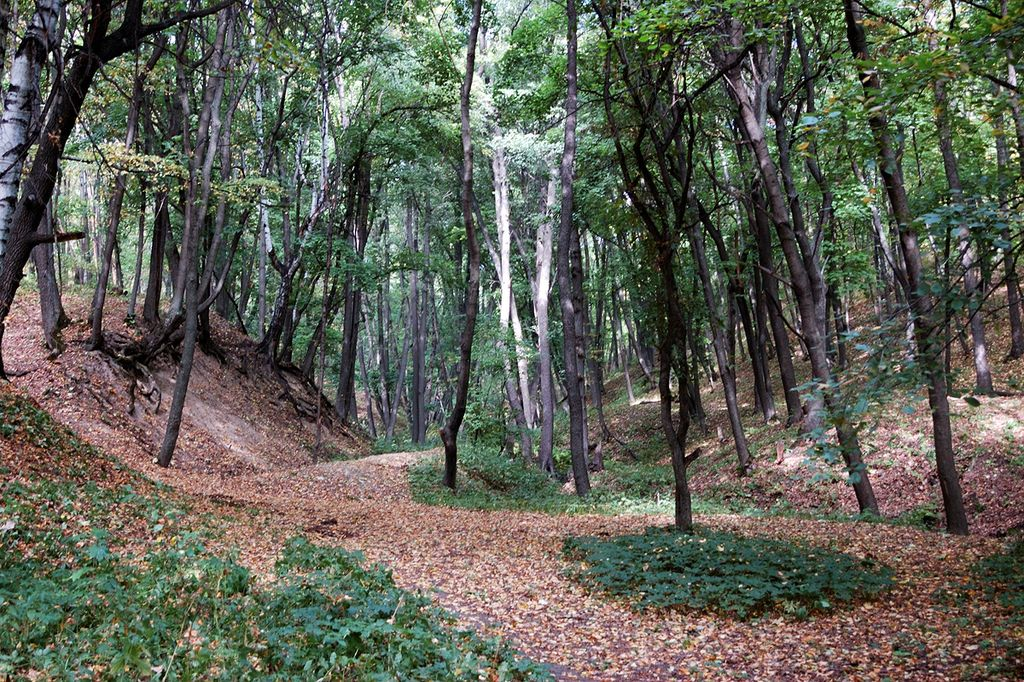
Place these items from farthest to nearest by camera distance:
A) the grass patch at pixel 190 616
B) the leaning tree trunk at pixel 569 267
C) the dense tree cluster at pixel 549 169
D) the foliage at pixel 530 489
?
the foliage at pixel 530 489 → the leaning tree trunk at pixel 569 267 → the dense tree cluster at pixel 549 169 → the grass patch at pixel 190 616

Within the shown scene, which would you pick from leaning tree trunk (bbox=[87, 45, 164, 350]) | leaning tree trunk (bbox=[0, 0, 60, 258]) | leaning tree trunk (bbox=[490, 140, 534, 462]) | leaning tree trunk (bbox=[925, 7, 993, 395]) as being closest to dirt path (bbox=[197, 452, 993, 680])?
leaning tree trunk (bbox=[925, 7, 993, 395])

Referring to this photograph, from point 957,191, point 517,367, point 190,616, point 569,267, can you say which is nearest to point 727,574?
point 957,191

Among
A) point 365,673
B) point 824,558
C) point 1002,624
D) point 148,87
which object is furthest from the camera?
point 148,87

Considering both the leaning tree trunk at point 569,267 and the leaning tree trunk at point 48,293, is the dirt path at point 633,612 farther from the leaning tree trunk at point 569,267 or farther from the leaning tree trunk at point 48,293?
the leaning tree trunk at point 48,293

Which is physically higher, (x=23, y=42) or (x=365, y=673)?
(x=23, y=42)

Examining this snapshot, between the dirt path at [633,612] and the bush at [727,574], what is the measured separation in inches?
7.8

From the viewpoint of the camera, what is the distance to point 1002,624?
219 inches

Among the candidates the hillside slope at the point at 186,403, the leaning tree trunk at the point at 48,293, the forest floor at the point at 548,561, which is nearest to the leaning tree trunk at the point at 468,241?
the forest floor at the point at 548,561

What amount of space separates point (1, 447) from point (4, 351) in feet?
24.7

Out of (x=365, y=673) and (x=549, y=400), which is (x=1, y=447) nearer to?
(x=365, y=673)

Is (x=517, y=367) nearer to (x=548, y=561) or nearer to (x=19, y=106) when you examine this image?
(x=548, y=561)

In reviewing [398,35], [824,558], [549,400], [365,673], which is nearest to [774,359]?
[549,400]

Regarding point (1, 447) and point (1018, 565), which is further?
point (1, 447)

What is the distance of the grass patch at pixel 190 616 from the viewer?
3453mm
